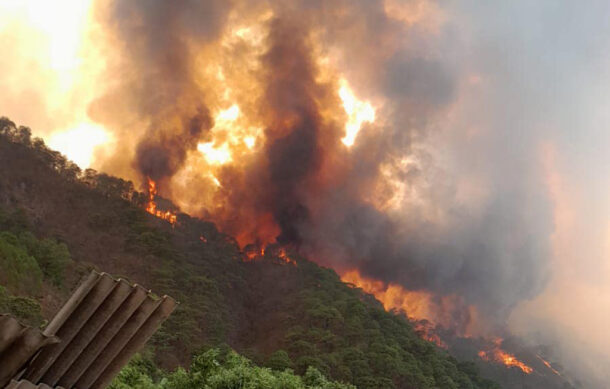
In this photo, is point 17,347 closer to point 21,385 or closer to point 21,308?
point 21,385

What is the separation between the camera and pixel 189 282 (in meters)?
77.8

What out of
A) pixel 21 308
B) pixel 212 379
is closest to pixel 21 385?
pixel 212 379

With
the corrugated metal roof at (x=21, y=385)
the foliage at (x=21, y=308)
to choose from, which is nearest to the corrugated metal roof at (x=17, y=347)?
the corrugated metal roof at (x=21, y=385)

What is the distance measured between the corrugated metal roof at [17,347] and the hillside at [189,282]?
169 feet

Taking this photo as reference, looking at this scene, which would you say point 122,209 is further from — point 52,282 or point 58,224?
point 52,282

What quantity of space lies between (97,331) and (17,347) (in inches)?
23.2

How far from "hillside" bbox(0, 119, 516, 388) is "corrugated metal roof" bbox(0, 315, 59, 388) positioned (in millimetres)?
51621

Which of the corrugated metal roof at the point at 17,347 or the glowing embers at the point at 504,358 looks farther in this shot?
the glowing embers at the point at 504,358

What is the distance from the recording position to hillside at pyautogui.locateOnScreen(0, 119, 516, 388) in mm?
59406

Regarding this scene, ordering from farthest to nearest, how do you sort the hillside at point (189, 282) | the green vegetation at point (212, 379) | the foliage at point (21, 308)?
the hillside at point (189, 282) → the foliage at point (21, 308) → the green vegetation at point (212, 379)

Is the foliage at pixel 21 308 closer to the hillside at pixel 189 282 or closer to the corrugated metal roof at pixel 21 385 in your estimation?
the hillside at pixel 189 282

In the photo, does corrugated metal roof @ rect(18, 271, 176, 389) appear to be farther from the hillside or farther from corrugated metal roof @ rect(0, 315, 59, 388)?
the hillside

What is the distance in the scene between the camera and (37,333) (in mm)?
3152

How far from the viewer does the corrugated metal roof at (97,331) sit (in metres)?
3.53
